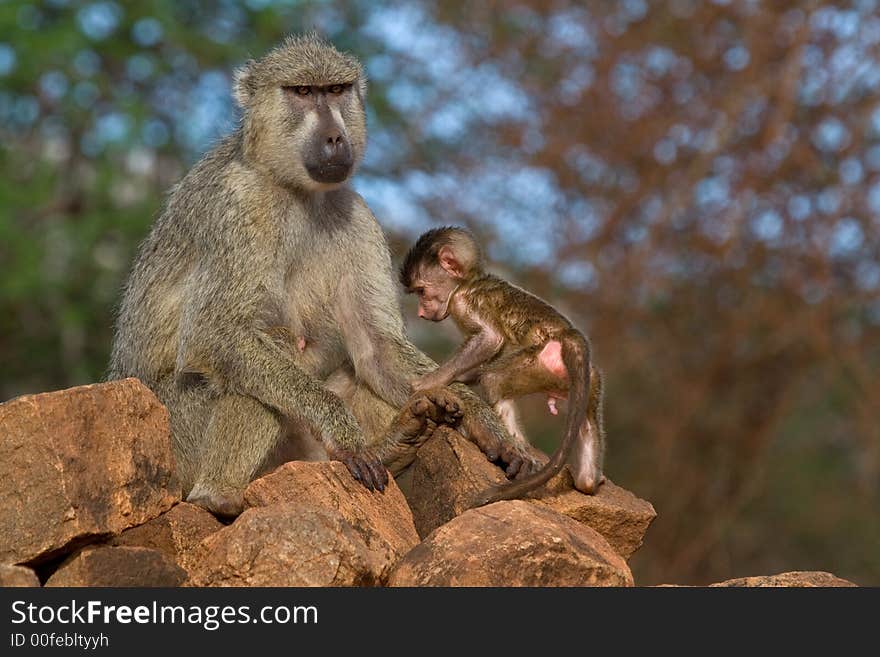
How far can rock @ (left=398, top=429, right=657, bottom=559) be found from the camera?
215 inches

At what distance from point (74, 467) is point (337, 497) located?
1.00 metres

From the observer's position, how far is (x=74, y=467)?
4.63 m

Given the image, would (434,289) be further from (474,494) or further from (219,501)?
(219,501)

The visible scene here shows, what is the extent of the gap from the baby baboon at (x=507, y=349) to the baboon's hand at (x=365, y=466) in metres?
0.44

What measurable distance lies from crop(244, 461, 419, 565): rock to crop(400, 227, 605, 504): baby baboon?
0.40 m

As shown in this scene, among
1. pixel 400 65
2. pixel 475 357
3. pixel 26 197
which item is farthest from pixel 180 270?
pixel 400 65

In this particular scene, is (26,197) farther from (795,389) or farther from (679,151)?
(795,389)

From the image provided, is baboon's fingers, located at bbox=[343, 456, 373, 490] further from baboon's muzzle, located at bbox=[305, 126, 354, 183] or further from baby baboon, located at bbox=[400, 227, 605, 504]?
baboon's muzzle, located at bbox=[305, 126, 354, 183]

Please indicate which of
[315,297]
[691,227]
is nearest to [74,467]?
[315,297]

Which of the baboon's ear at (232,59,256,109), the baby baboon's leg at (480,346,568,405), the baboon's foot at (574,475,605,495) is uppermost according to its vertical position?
the baboon's ear at (232,59,256,109)

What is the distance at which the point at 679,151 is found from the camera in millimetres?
11719

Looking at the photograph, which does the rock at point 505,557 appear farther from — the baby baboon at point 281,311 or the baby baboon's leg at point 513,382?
the baby baboon's leg at point 513,382

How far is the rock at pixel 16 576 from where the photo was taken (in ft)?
13.4

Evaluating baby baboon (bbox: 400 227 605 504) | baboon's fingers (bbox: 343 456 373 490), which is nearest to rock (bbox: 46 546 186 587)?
baboon's fingers (bbox: 343 456 373 490)
